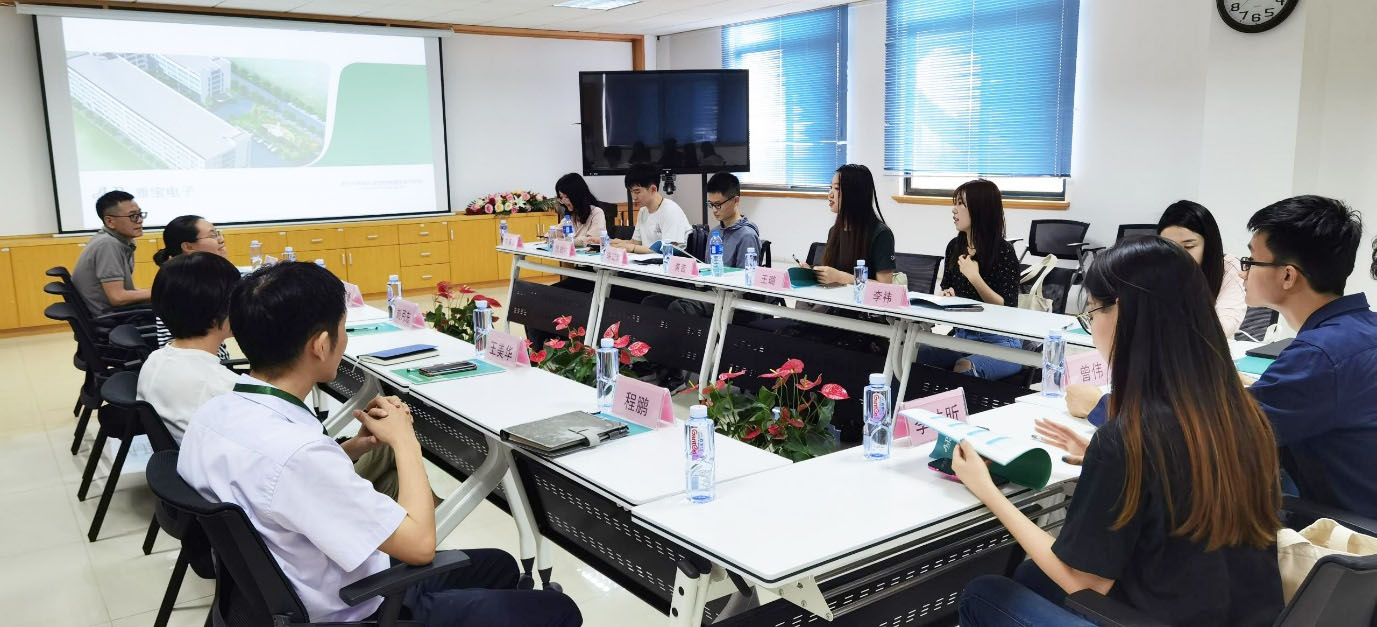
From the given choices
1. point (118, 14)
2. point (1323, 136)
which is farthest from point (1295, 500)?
point (118, 14)

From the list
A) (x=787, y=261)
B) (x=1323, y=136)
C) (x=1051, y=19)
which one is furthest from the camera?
(x=787, y=261)

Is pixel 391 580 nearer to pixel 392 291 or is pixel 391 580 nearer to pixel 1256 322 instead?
pixel 392 291

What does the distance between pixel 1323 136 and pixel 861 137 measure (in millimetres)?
3675

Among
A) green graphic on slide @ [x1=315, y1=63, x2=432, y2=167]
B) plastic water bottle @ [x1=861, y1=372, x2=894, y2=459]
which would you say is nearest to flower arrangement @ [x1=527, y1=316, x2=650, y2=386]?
plastic water bottle @ [x1=861, y1=372, x2=894, y2=459]

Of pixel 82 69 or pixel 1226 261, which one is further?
pixel 82 69

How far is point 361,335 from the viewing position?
3.45m

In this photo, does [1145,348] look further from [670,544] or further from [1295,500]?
[670,544]

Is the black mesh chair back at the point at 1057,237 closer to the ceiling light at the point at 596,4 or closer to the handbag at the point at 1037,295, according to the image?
the handbag at the point at 1037,295

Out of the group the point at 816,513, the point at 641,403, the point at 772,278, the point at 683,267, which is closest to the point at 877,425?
the point at 816,513

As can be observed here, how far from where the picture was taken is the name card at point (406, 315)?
357 cm

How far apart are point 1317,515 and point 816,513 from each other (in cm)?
96

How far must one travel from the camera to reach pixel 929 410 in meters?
2.01

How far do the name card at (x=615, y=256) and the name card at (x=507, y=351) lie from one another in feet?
6.81

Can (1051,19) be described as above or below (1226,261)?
above
